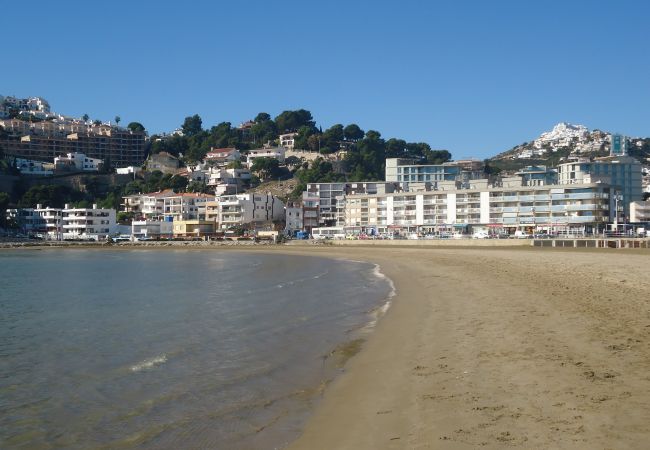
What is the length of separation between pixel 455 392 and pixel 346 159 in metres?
131

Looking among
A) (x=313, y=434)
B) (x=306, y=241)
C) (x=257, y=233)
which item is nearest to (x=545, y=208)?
(x=306, y=241)

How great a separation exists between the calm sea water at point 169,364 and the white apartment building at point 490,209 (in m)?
53.9

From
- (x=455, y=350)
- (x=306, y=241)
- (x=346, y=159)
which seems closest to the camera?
(x=455, y=350)

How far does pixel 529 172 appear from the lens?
3836 inches

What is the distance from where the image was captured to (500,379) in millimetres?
9539

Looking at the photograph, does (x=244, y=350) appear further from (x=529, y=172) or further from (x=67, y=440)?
(x=529, y=172)

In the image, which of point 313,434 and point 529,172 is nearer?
point 313,434

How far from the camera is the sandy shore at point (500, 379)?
707 cm

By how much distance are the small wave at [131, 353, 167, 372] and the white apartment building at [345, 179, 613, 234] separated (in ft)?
225

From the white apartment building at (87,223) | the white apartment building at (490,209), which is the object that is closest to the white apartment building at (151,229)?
the white apartment building at (87,223)

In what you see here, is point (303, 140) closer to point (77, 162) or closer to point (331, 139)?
point (331, 139)

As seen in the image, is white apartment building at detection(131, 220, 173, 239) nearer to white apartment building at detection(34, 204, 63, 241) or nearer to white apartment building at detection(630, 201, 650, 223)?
white apartment building at detection(34, 204, 63, 241)

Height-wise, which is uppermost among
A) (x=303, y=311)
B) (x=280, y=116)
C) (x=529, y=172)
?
(x=280, y=116)

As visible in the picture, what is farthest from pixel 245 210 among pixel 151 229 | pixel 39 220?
pixel 39 220
